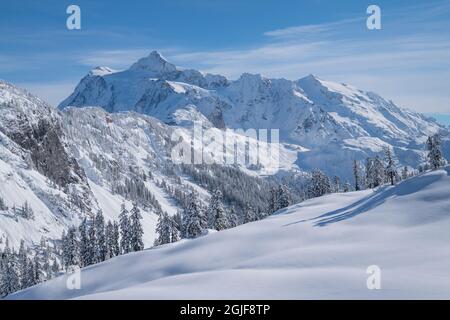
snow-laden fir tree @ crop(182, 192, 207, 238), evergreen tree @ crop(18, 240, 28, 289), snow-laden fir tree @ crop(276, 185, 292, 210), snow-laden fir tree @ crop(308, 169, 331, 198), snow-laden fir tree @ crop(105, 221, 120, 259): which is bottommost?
evergreen tree @ crop(18, 240, 28, 289)

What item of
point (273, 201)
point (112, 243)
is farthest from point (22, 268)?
point (273, 201)

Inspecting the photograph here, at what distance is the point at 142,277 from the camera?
132 ft

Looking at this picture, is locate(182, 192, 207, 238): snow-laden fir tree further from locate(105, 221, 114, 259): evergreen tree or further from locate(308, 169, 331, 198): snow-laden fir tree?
locate(308, 169, 331, 198): snow-laden fir tree

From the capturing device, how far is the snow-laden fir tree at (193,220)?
73938 millimetres

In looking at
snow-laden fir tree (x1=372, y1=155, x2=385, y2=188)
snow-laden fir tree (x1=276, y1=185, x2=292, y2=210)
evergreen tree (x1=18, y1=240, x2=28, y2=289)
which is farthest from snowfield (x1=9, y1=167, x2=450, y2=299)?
evergreen tree (x1=18, y1=240, x2=28, y2=289)

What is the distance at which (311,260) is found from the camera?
3200cm

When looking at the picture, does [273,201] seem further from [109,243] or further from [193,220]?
[109,243]

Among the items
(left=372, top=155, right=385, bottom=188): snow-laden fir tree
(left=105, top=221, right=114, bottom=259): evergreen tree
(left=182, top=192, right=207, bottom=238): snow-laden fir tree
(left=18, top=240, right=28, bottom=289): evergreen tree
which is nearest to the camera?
(left=182, top=192, right=207, bottom=238): snow-laden fir tree

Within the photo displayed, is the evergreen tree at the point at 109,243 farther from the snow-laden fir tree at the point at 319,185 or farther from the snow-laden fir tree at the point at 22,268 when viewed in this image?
the snow-laden fir tree at the point at 319,185

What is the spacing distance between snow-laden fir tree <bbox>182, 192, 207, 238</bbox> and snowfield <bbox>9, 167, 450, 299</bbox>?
1814 centimetres

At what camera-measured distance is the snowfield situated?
898 inches

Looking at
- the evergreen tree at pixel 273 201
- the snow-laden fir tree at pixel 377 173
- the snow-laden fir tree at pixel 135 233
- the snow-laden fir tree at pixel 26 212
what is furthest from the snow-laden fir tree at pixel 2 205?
the snow-laden fir tree at pixel 377 173

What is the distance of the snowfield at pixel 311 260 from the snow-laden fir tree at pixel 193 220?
18139mm
